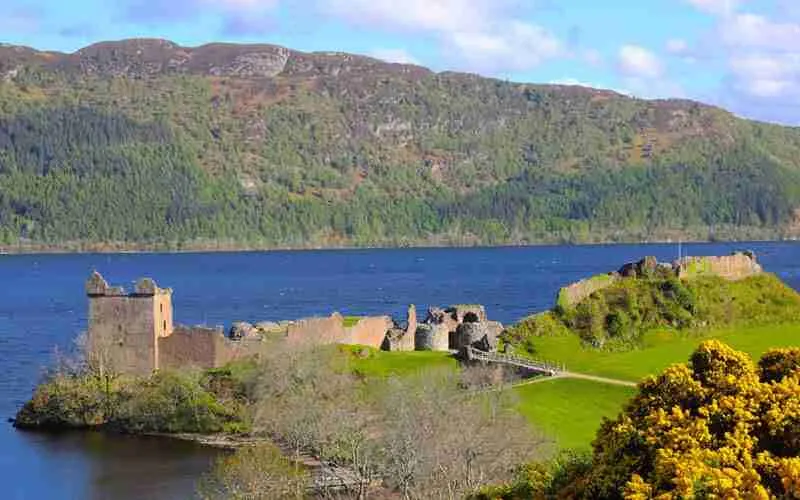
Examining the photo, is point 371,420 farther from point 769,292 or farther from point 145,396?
point 769,292

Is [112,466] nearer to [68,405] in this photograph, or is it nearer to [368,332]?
[68,405]

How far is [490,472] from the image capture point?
146 ft

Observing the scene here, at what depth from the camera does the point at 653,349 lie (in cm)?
7388

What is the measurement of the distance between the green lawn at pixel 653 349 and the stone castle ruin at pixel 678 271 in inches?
205

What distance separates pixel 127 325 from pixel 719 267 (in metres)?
39.8

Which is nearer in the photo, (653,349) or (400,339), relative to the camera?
(653,349)

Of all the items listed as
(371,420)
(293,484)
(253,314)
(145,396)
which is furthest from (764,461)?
(253,314)

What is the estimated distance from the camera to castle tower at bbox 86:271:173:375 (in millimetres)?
71875

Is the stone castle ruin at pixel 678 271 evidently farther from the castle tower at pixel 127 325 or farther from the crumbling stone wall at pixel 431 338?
the castle tower at pixel 127 325

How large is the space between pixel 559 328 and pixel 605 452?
51.4 meters

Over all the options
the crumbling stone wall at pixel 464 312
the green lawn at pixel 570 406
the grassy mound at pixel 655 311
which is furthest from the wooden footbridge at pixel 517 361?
the crumbling stone wall at pixel 464 312

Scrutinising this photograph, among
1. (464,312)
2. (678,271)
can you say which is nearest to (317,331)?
(464,312)

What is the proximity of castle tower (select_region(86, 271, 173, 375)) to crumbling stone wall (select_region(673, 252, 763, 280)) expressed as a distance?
34019 mm

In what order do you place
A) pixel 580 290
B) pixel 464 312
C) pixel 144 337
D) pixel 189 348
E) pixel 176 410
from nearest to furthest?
pixel 176 410, pixel 189 348, pixel 144 337, pixel 464 312, pixel 580 290
